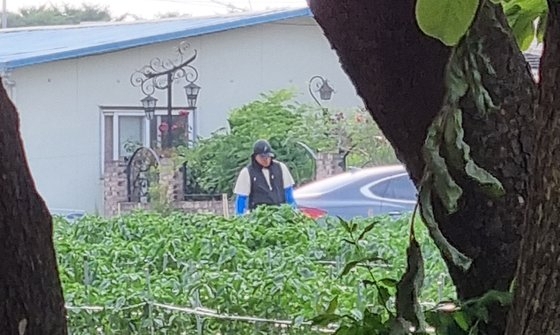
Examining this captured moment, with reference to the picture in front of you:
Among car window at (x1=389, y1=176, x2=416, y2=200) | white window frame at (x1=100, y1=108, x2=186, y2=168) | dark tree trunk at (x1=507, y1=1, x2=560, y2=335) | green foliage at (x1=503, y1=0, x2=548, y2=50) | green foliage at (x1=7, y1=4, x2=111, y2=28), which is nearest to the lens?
dark tree trunk at (x1=507, y1=1, x2=560, y2=335)

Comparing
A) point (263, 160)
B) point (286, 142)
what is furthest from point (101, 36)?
point (263, 160)

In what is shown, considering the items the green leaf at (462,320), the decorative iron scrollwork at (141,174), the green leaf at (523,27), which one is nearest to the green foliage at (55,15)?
the decorative iron scrollwork at (141,174)

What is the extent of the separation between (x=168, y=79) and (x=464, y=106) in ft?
26.8

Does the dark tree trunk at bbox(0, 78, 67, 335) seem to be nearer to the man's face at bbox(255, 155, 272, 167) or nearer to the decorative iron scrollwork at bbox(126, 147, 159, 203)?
the man's face at bbox(255, 155, 272, 167)

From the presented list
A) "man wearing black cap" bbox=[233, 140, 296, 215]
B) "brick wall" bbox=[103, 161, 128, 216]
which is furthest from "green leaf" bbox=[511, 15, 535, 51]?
"brick wall" bbox=[103, 161, 128, 216]

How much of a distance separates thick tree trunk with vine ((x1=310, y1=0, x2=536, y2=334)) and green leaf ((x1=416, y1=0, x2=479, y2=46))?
10 centimetres

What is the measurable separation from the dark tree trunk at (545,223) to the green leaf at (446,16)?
0.04 m

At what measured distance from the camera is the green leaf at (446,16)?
47cm

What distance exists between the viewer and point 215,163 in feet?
25.3

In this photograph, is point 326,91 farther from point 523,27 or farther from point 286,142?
point 523,27

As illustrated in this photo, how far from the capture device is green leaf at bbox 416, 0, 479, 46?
1.55 ft

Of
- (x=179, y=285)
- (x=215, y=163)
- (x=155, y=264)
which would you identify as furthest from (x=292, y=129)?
(x=179, y=285)

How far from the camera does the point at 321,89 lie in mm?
8906

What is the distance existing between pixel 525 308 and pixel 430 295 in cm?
163
